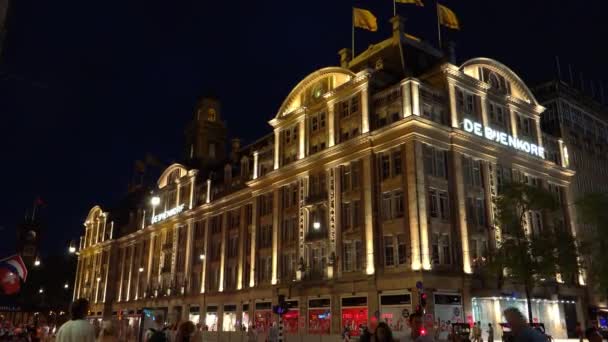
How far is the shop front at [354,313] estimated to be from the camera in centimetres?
4044

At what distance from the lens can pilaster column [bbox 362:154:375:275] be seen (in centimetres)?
4072

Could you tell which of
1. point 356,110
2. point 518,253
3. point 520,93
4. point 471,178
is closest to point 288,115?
point 356,110

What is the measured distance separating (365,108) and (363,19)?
1077 cm

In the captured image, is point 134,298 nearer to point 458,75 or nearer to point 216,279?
point 216,279

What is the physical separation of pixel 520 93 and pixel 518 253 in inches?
831

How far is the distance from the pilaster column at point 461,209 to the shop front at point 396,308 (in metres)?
5.32

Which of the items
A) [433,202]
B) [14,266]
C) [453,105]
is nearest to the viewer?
[14,266]

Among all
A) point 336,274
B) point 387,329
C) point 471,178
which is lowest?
point 387,329

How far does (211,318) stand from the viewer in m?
61.1

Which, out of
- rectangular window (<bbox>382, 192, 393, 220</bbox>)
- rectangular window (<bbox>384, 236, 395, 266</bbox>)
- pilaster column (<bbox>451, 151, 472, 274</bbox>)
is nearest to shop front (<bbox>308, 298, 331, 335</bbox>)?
rectangular window (<bbox>384, 236, 395, 266</bbox>)

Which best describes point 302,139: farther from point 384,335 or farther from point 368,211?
point 384,335

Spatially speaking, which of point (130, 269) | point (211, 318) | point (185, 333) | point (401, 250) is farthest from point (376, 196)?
point (130, 269)

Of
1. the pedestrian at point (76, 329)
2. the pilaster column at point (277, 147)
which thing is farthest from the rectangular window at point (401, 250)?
the pedestrian at point (76, 329)

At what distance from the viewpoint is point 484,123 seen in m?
46.1
